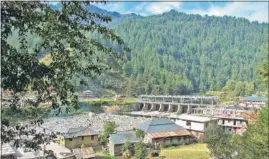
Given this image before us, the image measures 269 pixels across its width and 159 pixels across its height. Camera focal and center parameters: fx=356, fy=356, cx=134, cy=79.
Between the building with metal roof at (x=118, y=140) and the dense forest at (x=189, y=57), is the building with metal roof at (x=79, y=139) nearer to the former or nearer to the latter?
the building with metal roof at (x=118, y=140)

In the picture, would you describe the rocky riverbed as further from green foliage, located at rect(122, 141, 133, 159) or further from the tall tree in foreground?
the tall tree in foreground

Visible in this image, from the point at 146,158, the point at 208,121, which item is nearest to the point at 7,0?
the point at 146,158

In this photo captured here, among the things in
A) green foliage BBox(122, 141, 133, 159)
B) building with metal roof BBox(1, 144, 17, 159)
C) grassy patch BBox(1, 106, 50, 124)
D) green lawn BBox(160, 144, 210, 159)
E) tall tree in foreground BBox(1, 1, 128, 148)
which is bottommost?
green lawn BBox(160, 144, 210, 159)

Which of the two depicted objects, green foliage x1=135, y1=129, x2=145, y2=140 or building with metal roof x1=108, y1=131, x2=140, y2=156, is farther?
green foliage x1=135, y1=129, x2=145, y2=140

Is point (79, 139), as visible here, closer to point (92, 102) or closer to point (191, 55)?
point (92, 102)

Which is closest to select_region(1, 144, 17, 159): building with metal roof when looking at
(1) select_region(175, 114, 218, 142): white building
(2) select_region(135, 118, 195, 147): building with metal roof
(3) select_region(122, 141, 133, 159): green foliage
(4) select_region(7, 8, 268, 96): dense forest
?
(3) select_region(122, 141, 133, 159): green foliage

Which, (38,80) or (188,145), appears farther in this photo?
(188,145)

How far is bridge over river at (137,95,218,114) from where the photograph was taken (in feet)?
176

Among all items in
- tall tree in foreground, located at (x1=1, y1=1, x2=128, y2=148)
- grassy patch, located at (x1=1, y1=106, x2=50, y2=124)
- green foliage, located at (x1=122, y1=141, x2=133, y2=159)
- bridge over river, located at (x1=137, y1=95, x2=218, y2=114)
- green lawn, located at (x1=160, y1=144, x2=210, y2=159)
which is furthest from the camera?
bridge over river, located at (x1=137, y1=95, x2=218, y2=114)

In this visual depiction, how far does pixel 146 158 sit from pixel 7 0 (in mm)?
20289

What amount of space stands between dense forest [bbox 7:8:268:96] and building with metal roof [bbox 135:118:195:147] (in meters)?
23.7

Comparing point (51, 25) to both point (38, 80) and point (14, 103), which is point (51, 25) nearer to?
point (38, 80)

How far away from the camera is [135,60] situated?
101 m

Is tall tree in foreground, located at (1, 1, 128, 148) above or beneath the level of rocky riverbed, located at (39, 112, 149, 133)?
above
